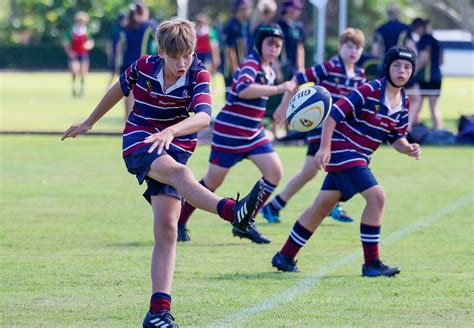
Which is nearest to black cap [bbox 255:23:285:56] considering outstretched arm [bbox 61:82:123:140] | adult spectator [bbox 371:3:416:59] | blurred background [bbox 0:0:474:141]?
outstretched arm [bbox 61:82:123:140]

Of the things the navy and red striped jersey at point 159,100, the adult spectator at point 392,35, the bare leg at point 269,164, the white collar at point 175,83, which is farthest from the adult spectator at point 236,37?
the white collar at point 175,83

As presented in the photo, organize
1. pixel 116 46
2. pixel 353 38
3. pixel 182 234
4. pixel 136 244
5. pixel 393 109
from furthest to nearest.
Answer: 1. pixel 116 46
2. pixel 353 38
3. pixel 182 234
4. pixel 136 244
5. pixel 393 109

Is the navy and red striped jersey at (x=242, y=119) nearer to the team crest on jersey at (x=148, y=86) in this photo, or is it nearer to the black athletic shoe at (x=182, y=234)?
the black athletic shoe at (x=182, y=234)

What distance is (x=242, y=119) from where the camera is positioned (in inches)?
388

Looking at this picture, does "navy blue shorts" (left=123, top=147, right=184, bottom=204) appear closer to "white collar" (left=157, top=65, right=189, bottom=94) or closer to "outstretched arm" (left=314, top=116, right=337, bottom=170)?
"white collar" (left=157, top=65, right=189, bottom=94)

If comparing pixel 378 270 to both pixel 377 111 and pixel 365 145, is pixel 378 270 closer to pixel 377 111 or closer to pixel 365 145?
pixel 365 145

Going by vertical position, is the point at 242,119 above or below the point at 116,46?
above

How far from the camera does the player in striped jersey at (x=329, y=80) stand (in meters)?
10.0

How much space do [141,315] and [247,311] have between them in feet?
2.07

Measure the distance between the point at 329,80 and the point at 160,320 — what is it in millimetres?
4649

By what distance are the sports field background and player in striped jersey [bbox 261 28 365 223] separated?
0.26 m

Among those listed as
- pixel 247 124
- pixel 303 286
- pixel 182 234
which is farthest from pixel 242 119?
pixel 303 286

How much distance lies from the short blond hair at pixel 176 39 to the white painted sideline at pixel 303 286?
60.4 inches

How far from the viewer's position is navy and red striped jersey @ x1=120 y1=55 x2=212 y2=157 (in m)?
6.36
